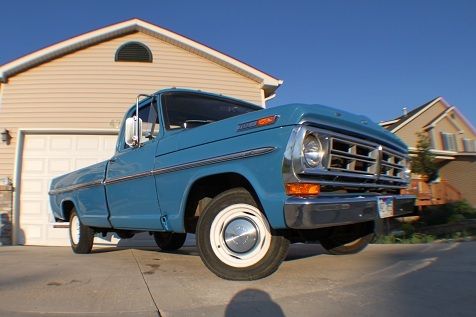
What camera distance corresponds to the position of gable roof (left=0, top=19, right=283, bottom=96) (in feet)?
35.8

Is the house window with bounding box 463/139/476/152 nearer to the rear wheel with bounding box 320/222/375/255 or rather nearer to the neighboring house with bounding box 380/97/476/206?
the neighboring house with bounding box 380/97/476/206

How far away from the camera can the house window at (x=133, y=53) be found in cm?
1148

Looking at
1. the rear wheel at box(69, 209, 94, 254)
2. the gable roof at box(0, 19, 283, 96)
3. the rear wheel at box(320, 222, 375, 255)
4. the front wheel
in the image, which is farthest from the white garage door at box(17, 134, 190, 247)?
the front wheel

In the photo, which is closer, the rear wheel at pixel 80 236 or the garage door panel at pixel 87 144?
the rear wheel at pixel 80 236

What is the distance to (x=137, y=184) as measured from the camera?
4844 mm

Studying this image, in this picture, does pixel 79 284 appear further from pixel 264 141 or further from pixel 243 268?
pixel 264 141

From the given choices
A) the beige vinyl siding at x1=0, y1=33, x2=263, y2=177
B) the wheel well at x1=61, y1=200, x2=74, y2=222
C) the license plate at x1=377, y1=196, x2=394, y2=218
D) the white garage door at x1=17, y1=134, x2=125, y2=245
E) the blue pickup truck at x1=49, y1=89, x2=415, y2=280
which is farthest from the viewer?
the beige vinyl siding at x1=0, y1=33, x2=263, y2=177

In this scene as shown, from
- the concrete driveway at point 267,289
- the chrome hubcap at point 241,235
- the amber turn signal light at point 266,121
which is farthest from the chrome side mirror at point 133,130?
the amber turn signal light at point 266,121

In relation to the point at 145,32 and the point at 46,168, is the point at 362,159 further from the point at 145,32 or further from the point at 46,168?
the point at 145,32

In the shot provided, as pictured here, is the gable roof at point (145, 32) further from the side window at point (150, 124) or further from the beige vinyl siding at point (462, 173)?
the beige vinyl siding at point (462, 173)

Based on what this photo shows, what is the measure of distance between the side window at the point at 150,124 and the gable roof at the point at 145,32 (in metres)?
6.66

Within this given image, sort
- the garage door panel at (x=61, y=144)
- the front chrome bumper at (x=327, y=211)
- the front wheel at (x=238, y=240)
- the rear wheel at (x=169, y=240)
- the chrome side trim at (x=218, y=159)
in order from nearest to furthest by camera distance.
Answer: the front chrome bumper at (x=327, y=211) < the chrome side trim at (x=218, y=159) < the front wheel at (x=238, y=240) < the rear wheel at (x=169, y=240) < the garage door panel at (x=61, y=144)

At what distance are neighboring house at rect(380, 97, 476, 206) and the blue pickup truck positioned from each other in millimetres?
19291

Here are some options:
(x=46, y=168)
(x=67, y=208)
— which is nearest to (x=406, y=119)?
(x=46, y=168)
